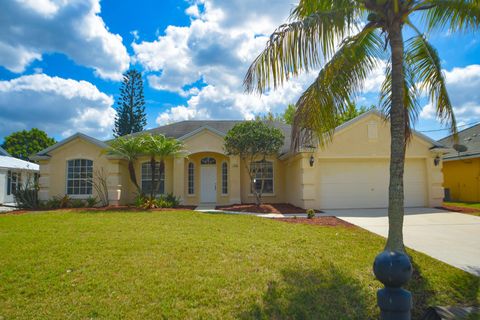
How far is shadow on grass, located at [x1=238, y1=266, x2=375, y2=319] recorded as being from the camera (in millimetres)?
3744

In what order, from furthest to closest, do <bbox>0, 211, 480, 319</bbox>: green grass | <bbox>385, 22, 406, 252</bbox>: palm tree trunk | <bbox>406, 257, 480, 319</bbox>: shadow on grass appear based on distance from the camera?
<bbox>385, 22, 406, 252</bbox>: palm tree trunk < <bbox>406, 257, 480, 319</bbox>: shadow on grass < <bbox>0, 211, 480, 319</bbox>: green grass

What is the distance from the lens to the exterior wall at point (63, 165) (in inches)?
638

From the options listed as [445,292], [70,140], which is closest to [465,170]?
[445,292]

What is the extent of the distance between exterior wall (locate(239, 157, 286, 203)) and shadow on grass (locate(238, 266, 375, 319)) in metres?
12.5

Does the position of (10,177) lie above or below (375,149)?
below

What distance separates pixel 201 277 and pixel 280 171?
13.4 metres

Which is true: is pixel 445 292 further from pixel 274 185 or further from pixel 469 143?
pixel 469 143

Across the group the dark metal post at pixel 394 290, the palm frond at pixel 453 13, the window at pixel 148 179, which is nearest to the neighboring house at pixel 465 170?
the palm frond at pixel 453 13

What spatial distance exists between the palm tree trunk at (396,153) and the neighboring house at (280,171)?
29.1ft

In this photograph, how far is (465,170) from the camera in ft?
62.6

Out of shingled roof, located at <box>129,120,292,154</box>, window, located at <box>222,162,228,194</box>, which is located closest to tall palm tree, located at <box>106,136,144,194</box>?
shingled roof, located at <box>129,120,292,154</box>

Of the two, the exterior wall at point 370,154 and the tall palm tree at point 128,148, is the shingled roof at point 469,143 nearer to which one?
the exterior wall at point 370,154

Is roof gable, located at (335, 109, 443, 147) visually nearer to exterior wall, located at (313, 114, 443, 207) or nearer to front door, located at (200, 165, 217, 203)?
exterior wall, located at (313, 114, 443, 207)

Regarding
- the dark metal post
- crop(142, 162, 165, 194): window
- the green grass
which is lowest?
the green grass
